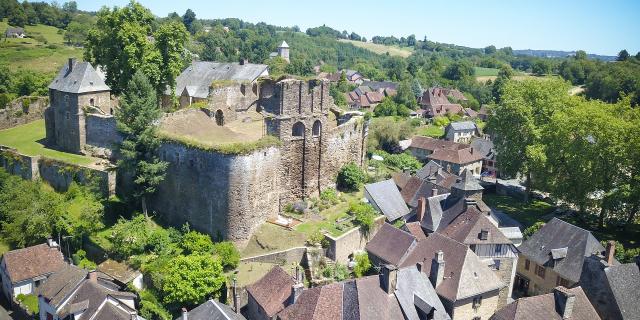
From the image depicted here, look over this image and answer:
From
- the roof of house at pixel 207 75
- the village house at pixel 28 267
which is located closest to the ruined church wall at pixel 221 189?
the village house at pixel 28 267

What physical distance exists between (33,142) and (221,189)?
20.2m

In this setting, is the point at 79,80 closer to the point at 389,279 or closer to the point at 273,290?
the point at 273,290

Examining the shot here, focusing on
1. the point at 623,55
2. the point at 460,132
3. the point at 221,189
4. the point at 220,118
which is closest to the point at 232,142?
the point at 221,189

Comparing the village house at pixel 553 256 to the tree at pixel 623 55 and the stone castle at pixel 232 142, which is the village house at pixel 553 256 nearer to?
the stone castle at pixel 232 142

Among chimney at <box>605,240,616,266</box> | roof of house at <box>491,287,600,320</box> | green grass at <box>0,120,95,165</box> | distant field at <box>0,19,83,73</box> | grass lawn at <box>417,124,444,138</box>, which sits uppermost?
distant field at <box>0,19,83,73</box>

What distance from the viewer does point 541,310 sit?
2414 cm

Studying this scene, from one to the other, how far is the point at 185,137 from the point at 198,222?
4.93 metres

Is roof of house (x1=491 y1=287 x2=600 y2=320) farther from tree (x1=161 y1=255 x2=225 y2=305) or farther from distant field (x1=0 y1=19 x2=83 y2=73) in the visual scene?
distant field (x1=0 y1=19 x2=83 y2=73)

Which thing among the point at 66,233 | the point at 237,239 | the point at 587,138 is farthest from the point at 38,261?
the point at 587,138

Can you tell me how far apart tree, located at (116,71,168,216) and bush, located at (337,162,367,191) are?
466 inches

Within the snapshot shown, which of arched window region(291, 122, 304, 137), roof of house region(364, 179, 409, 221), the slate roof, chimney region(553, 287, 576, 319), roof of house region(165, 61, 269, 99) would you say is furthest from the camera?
roof of house region(165, 61, 269, 99)

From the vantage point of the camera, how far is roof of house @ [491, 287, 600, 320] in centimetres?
2400

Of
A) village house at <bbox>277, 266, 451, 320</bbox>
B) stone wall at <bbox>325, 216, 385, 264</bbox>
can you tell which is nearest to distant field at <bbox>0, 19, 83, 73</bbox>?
stone wall at <bbox>325, 216, 385, 264</bbox>

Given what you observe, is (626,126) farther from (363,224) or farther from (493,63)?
(493,63)
